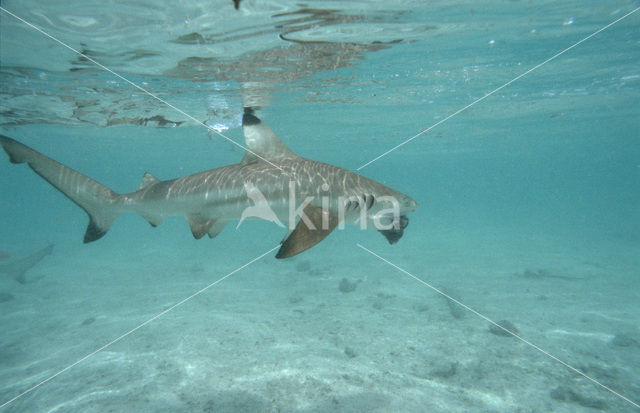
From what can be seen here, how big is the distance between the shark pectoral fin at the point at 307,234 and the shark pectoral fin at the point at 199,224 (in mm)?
2271

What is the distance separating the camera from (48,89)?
45.0 ft

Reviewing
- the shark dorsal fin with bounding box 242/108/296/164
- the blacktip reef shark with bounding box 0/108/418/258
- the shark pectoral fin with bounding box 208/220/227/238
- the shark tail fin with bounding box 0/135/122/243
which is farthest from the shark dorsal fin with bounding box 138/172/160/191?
the shark dorsal fin with bounding box 242/108/296/164

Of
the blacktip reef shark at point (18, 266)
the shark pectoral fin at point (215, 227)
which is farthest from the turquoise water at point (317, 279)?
the shark pectoral fin at point (215, 227)

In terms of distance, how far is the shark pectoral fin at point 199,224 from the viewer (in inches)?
215

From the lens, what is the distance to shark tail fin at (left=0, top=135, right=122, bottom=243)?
194 inches

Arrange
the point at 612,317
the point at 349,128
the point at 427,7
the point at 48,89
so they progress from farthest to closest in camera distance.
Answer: the point at 349,128 < the point at 48,89 < the point at 612,317 < the point at 427,7

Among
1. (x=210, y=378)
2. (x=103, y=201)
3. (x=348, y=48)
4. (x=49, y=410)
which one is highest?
(x=348, y=48)

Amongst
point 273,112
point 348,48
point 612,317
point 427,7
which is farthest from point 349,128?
point 612,317

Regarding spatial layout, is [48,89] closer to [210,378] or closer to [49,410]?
[49,410]

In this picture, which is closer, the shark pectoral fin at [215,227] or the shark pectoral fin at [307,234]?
the shark pectoral fin at [307,234]

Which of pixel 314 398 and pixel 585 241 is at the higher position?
pixel 585 241

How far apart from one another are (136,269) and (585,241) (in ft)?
138

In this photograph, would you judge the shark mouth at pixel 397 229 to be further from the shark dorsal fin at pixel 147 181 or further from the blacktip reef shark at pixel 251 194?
the shark dorsal fin at pixel 147 181

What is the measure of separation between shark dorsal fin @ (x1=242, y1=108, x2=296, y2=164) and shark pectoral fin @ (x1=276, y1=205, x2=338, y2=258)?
7.73 feet
